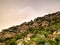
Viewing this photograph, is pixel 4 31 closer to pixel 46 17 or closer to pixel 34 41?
pixel 46 17

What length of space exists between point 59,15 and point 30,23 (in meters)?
12.8

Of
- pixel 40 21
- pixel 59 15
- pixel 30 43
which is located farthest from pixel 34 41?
pixel 59 15

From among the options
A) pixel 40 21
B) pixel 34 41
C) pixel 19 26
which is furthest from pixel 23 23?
pixel 34 41

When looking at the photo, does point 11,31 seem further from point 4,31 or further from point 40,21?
point 40,21

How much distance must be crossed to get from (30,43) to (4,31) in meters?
37.1

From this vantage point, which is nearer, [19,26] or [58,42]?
[58,42]

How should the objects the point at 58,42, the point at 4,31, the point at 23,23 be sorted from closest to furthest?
the point at 58,42, the point at 4,31, the point at 23,23

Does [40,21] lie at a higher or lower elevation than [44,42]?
higher

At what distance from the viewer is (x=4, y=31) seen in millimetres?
77625

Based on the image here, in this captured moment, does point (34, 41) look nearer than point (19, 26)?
Yes

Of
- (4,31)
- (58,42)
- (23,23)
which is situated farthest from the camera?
(23,23)

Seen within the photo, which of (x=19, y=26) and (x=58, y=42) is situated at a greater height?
(x=19, y=26)

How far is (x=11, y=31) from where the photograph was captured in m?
80.6

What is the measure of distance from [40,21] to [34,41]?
35426 millimetres
